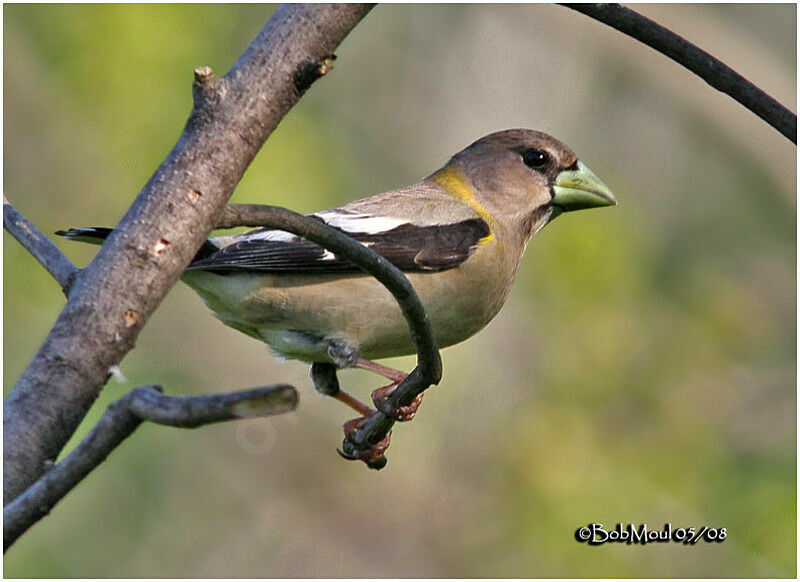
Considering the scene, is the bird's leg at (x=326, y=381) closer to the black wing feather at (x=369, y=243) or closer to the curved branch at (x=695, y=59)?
the black wing feather at (x=369, y=243)

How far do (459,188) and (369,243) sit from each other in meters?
0.94

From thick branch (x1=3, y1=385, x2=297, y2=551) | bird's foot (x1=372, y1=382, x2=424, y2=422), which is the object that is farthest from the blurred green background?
thick branch (x1=3, y1=385, x2=297, y2=551)

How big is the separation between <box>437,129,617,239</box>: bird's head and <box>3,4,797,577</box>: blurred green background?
1.79 meters

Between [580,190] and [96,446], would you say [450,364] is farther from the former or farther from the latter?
[96,446]

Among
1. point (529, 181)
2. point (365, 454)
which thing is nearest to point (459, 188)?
point (529, 181)

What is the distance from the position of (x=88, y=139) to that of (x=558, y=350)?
358 centimetres

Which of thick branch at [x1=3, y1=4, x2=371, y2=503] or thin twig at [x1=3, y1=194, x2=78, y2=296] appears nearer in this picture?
thick branch at [x1=3, y1=4, x2=371, y2=503]

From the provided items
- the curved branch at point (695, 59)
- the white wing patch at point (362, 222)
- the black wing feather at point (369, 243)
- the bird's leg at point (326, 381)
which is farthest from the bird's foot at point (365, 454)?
the curved branch at point (695, 59)

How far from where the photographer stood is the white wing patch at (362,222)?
4.34m

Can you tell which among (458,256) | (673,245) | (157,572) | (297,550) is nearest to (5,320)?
(157,572)

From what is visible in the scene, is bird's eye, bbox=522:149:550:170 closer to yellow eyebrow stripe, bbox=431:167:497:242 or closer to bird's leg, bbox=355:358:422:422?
yellow eyebrow stripe, bbox=431:167:497:242

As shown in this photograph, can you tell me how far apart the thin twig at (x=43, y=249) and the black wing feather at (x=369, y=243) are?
1691 millimetres

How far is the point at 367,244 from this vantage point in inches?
166

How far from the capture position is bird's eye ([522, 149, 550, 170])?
4.84m
